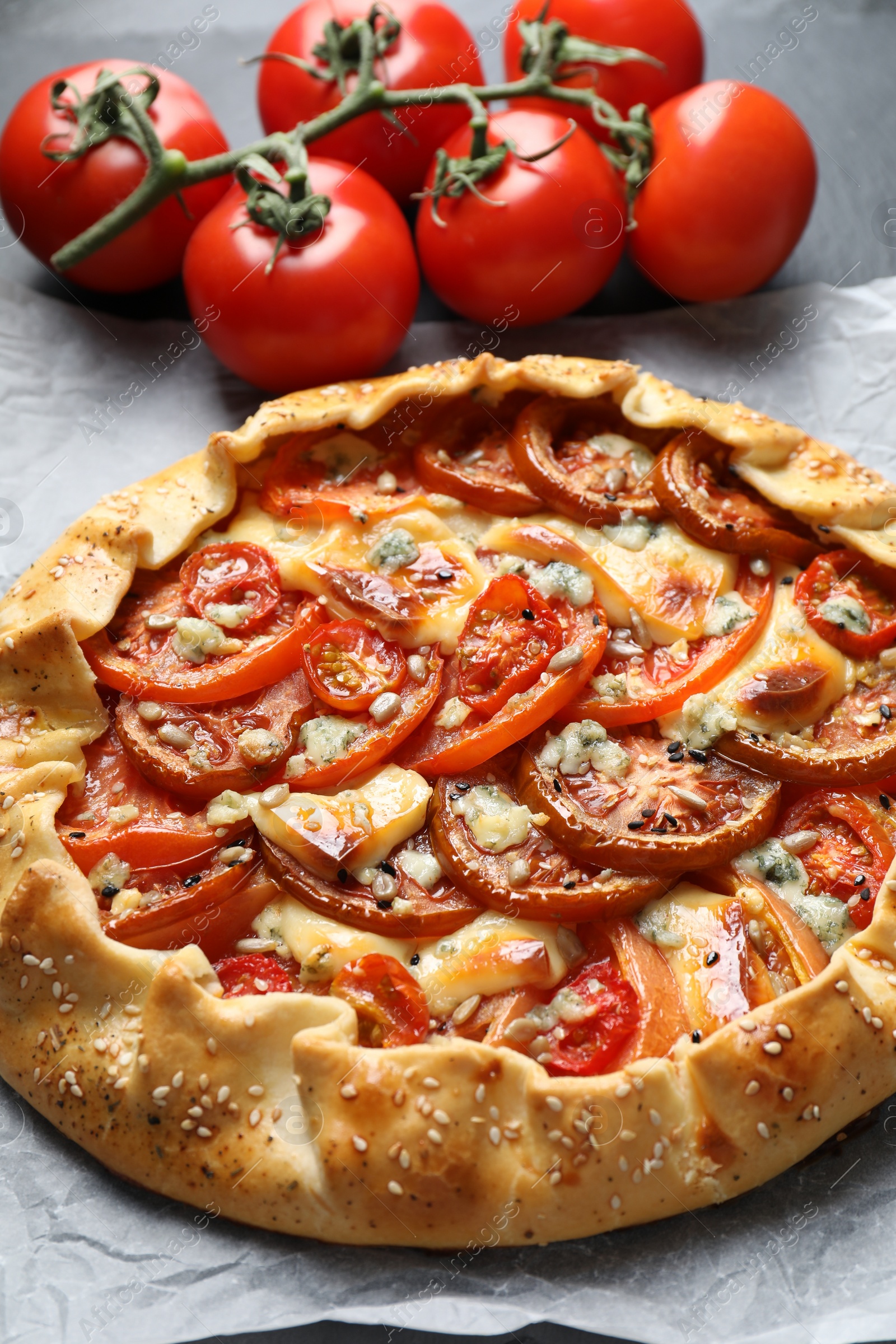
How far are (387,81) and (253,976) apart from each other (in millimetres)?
4013

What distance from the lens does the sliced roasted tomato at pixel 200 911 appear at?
3404mm

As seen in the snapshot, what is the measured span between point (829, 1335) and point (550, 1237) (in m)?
0.78

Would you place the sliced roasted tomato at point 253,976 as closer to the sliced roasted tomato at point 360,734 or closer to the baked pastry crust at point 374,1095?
the baked pastry crust at point 374,1095

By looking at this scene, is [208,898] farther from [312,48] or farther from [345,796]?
[312,48]

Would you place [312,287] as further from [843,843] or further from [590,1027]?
[590,1027]

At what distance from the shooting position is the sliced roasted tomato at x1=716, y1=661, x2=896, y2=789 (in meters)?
3.58

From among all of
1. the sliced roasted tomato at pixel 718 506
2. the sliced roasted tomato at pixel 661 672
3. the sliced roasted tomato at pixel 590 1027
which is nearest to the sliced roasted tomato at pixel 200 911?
the sliced roasted tomato at pixel 590 1027

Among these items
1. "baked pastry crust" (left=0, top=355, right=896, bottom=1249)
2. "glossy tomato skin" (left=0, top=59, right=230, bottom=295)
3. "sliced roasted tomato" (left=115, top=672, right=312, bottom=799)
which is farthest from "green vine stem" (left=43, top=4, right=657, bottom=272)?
"baked pastry crust" (left=0, top=355, right=896, bottom=1249)

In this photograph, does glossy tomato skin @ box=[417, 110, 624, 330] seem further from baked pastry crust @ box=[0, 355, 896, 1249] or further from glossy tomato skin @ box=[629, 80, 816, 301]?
baked pastry crust @ box=[0, 355, 896, 1249]

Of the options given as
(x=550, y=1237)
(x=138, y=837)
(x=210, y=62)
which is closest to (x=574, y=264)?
Answer: (x=210, y=62)

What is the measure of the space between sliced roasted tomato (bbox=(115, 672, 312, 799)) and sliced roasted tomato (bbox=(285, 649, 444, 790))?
73 millimetres

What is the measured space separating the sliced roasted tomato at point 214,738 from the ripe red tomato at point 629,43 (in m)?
3.30

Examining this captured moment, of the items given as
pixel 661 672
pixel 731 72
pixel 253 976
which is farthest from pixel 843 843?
pixel 731 72

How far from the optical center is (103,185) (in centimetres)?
509
